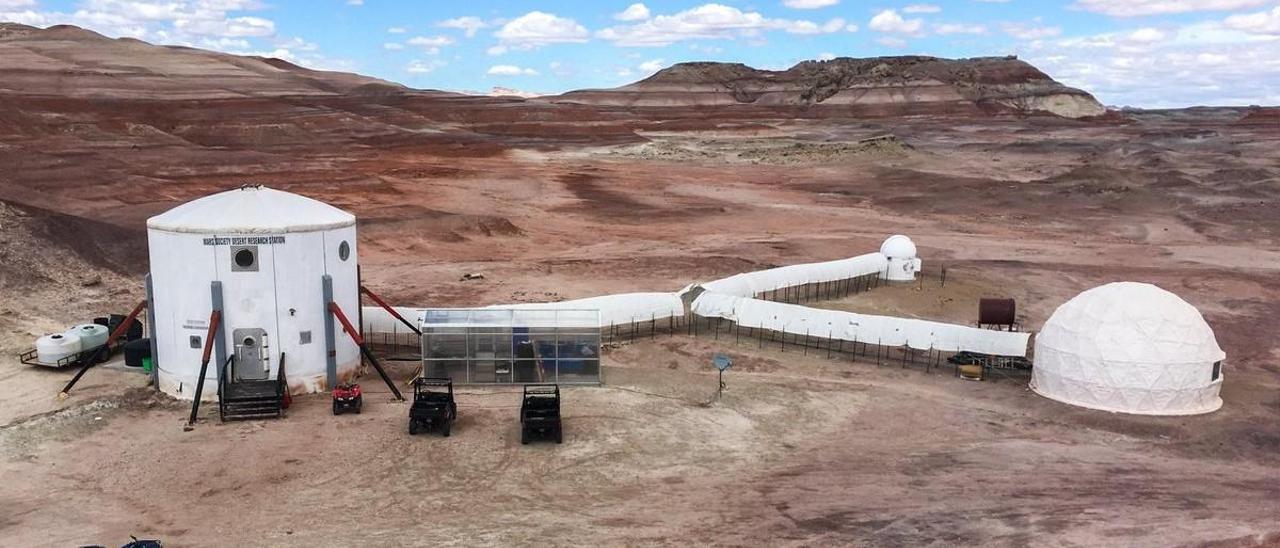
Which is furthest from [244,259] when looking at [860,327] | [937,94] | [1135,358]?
[937,94]

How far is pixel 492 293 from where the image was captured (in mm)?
42594

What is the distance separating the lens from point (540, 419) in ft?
77.8

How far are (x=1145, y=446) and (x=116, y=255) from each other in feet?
149

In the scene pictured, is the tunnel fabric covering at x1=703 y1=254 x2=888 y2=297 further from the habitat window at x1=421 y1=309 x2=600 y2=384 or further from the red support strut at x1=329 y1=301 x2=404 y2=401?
the red support strut at x1=329 y1=301 x2=404 y2=401

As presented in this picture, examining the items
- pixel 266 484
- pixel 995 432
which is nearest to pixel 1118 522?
pixel 995 432

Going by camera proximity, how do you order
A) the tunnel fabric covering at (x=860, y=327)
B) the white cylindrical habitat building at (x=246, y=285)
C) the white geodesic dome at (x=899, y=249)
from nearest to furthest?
the white cylindrical habitat building at (x=246, y=285)
the tunnel fabric covering at (x=860, y=327)
the white geodesic dome at (x=899, y=249)

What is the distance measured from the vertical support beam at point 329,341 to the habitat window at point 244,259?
2.06m

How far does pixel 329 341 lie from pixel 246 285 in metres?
3.00

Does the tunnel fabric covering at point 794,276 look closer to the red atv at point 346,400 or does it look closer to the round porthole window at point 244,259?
the red atv at point 346,400

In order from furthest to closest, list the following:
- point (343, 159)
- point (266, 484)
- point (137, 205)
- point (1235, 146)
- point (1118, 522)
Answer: point (1235, 146) < point (343, 159) < point (137, 205) < point (266, 484) < point (1118, 522)

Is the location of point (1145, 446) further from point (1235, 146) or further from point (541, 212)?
point (1235, 146)

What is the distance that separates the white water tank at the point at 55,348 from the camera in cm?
2923

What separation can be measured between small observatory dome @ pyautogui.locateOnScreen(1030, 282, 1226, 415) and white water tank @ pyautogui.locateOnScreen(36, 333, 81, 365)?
3218 centimetres

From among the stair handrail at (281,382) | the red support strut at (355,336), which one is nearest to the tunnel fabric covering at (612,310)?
the red support strut at (355,336)
